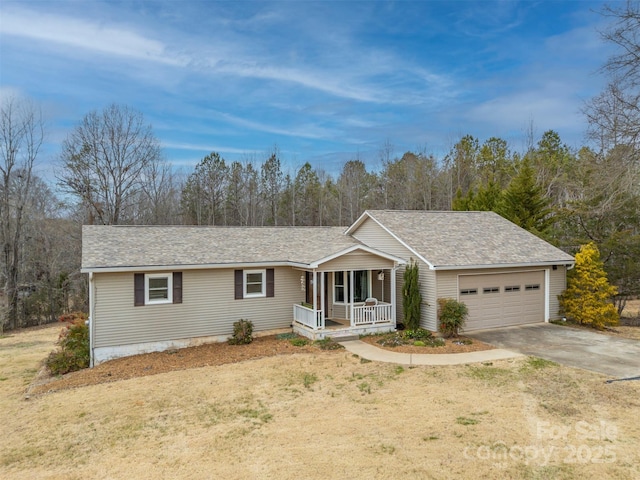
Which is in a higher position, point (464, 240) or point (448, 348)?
point (464, 240)

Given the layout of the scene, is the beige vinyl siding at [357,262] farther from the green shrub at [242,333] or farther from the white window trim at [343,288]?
the green shrub at [242,333]

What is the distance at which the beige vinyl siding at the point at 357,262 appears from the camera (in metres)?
14.2

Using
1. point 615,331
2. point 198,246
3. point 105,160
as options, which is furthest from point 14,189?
point 615,331

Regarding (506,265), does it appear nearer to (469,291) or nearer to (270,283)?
(469,291)

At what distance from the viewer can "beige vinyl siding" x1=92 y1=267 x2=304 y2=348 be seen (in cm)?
1244

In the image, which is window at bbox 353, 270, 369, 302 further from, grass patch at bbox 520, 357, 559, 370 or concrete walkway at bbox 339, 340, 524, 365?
grass patch at bbox 520, 357, 559, 370

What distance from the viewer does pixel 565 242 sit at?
22.7 metres

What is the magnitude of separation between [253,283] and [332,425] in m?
7.92

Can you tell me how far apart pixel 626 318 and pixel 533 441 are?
1951 centimetres

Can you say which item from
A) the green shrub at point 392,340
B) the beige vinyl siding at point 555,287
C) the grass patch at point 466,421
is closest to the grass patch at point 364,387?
the grass patch at point 466,421

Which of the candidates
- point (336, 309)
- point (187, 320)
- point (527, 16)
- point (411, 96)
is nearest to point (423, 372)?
point (336, 309)

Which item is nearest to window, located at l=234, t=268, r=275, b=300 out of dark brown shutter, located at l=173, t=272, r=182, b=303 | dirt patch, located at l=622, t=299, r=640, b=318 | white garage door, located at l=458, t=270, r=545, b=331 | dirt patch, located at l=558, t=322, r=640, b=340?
dark brown shutter, located at l=173, t=272, r=182, b=303

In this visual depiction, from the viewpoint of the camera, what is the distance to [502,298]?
15.6 m

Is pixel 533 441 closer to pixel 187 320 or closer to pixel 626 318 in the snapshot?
pixel 187 320
